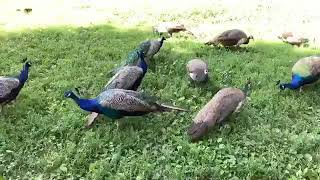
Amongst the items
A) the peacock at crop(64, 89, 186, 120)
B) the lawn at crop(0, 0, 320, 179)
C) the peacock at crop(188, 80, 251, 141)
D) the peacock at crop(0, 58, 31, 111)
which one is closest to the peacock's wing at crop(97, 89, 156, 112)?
the peacock at crop(64, 89, 186, 120)

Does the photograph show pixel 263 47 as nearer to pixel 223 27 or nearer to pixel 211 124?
pixel 223 27

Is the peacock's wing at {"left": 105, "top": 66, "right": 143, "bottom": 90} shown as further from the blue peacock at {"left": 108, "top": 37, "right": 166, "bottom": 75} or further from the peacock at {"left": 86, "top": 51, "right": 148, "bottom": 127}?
the blue peacock at {"left": 108, "top": 37, "right": 166, "bottom": 75}

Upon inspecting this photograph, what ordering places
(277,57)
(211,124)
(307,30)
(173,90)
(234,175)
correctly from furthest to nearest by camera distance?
1. (307,30)
2. (277,57)
3. (173,90)
4. (211,124)
5. (234,175)

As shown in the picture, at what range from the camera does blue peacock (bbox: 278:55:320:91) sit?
542cm

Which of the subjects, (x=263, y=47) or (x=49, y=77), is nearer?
(x=49, y=77)

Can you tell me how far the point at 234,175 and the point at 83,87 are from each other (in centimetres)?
231

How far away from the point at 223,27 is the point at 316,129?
353 centimetres

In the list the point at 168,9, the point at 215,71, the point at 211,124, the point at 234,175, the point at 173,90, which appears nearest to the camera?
the point at 234,175

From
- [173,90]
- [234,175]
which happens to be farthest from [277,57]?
[234,175]

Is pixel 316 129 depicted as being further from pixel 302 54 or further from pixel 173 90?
pixel 302 54

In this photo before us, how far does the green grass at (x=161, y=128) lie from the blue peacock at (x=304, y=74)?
5.0 inches

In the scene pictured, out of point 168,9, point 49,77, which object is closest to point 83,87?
point 49,77

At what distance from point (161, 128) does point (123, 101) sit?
47 cm

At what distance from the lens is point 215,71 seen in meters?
6.12
